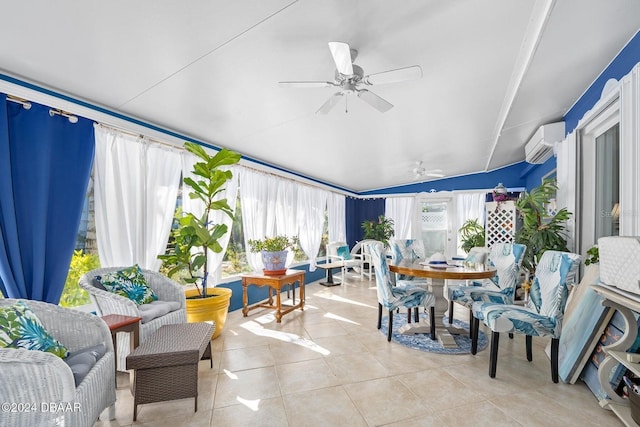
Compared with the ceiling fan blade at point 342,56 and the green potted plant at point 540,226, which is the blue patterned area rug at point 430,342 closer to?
the green potted plant at point 540,226

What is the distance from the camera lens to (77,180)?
2451 mm

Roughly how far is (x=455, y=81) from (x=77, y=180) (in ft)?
11.3

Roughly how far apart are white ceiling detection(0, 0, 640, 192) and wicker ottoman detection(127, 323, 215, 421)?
196 cm

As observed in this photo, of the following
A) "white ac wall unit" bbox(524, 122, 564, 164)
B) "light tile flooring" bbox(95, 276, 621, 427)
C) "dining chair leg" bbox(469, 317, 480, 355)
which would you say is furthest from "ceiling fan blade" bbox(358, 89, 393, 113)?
"white ac wall unit" bbox(524, 122, 564, 164)

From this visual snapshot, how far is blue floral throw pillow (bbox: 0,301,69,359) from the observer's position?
1.47 m

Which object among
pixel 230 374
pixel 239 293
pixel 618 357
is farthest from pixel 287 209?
pixel 618 357

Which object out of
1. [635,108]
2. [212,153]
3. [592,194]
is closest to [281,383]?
[212,153]

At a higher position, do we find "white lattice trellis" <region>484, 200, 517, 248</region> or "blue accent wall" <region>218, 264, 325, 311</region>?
"white lattice trellis" <region>484, 200, 517, 248</region>

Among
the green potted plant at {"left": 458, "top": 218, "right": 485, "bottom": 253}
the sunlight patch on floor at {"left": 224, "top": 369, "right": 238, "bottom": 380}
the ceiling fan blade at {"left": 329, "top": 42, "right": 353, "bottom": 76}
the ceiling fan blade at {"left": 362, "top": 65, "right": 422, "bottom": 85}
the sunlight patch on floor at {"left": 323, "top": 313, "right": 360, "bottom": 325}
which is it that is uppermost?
the ceiling fan blade at {"left": 329, "top": 42, "right": 353, "bottom": 76}

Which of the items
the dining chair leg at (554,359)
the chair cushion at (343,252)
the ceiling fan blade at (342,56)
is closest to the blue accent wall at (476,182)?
the chair cushion at (343,252)

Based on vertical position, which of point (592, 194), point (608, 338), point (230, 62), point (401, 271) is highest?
point (230, 62)

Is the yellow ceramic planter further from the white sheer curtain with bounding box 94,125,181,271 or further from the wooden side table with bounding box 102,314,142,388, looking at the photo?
the wooden side table with bounding box 102,314,142,388

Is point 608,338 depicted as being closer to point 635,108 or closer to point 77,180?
point 635,108

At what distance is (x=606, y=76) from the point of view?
8.80 ft
